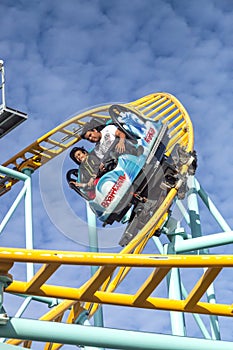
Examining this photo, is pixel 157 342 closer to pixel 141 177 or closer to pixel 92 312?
pixel 92 312

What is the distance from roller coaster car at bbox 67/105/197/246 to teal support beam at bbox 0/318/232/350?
154 inches

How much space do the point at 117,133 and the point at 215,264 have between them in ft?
13.6

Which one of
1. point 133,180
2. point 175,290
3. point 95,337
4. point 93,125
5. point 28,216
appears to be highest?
point 93,125

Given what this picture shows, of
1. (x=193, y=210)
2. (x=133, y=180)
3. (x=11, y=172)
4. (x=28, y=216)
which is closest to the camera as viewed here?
(x=133, y=180)

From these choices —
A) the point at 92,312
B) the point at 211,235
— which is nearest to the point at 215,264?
the point at 211,235

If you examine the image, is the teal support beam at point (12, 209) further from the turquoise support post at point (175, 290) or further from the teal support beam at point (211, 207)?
the teal support beam at point (211, 207)

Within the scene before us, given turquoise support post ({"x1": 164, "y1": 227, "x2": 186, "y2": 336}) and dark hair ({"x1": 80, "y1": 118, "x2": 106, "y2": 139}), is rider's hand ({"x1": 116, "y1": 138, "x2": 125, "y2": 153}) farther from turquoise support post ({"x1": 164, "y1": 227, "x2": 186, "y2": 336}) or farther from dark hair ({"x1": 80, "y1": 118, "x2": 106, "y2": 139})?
turquoise support post ({"x1": 164, "y1": 227, "x2": 186, "y2": 336})

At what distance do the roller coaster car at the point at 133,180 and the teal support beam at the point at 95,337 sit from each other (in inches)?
154

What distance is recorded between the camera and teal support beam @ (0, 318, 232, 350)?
2.12 meters

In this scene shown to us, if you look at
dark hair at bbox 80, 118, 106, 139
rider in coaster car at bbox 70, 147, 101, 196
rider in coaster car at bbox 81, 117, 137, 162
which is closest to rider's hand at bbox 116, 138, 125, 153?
rider in coaster car at bbox 81, 117, 137, 162

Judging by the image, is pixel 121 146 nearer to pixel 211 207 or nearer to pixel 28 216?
pixel 28 216

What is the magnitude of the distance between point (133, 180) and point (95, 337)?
13.5 feet

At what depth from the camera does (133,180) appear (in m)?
6.27

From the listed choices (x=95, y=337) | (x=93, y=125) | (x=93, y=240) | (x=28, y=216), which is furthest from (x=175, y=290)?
(x=95, y=337)
